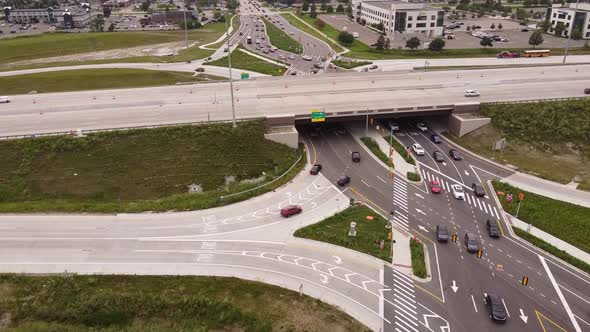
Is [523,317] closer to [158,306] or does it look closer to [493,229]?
[493,229]

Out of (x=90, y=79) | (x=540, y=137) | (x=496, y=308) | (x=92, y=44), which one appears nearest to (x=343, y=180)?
(x=496, y=308)

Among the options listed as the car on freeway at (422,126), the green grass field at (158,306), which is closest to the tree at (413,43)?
the car on freeway at (422,126)

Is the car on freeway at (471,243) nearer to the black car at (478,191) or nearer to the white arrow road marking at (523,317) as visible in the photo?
the white arrow road marking at (523,317)

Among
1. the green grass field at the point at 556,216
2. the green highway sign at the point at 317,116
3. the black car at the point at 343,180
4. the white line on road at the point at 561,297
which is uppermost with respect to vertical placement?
the green highway sign at the point at 317,116

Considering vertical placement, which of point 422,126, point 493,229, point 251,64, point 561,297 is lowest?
point 561,297

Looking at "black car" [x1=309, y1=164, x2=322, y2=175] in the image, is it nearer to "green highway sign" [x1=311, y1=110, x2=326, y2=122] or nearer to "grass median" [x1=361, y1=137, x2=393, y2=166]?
"green highway sign" [x1=311, y1=110, x2=326, y2=122]

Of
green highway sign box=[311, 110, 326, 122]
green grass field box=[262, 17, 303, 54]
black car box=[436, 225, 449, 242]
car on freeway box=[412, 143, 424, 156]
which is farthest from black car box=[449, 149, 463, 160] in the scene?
green grass field box=[262, 17, 303, 54]

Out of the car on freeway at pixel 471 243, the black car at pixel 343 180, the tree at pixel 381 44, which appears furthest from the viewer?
the tree at pixel 381 44
